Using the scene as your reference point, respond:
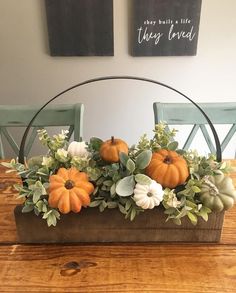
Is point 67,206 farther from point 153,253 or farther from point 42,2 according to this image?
point 42,2

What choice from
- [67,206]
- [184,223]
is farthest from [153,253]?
[67,206]

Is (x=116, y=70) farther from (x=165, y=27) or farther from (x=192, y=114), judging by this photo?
(x=192, y=114)

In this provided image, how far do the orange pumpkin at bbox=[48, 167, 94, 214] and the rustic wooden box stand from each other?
0.05m

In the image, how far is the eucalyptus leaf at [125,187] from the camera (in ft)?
2.37

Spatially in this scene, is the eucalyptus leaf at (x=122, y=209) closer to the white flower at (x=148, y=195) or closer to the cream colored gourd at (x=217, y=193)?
the white flower at (x=148, y=195)

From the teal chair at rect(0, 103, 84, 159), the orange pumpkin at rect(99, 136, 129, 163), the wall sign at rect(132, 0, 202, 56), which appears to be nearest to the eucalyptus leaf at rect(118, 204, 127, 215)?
the orange pumpkin at rect(99, 136, 129, 163)

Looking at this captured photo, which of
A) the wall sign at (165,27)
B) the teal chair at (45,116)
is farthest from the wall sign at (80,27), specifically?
the teal chair at (45,116)

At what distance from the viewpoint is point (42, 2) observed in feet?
5.84

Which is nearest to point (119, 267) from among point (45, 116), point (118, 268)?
point (118, 268)

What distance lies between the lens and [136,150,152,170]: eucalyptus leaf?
29.0 inches

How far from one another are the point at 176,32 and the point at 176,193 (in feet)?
4.23

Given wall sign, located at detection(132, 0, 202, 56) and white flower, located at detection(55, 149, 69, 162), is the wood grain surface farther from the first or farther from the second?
wall sign, located at detection(132, 0, 202, 56)

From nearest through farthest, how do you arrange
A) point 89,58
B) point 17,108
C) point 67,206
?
point 67,206
point 17,108
point 89,58

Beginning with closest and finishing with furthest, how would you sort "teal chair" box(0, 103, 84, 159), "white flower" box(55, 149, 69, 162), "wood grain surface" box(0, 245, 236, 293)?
1. "wood grain surface" box(0, 245, 236, 293)
2. "white flower" box(55, 149, 69, 162)
3. "teal chair" box(0, 103, 84, 159)
